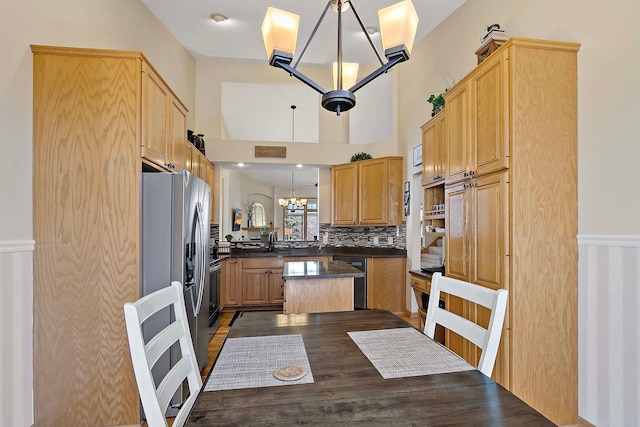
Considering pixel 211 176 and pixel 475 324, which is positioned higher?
pixel 211 176

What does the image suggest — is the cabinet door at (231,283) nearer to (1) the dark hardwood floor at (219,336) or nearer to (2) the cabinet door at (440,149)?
(1) the dark hardwood floor at (219,336)

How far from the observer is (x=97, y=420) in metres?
1.98

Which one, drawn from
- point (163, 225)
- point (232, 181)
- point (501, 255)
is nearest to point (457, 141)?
point (501, 255)

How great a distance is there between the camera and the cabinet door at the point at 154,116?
212cm

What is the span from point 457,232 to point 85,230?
251 centimetres

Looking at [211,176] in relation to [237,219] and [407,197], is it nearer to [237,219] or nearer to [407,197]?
[237,219]

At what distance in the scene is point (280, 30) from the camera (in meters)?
1.78

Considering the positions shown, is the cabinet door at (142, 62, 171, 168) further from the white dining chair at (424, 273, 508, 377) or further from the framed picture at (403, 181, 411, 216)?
the framed picture at (403, 181, 411, 216)

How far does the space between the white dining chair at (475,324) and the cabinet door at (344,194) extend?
3.38 meters

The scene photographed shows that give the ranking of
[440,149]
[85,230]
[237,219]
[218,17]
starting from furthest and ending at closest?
1. [237,219]
2. [218,17]
3. [440,149]
4. [85,230]

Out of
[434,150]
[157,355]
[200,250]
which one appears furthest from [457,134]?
[157,355]
